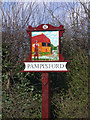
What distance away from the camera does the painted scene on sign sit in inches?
155

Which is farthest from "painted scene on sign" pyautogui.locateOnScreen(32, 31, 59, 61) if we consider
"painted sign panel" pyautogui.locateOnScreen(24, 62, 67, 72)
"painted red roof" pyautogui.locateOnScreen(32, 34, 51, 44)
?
"painted sign panel" pyautogui.locateOnScreen(24, 62, 67, 72)

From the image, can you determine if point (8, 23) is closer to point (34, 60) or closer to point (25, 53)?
point (25, 53)

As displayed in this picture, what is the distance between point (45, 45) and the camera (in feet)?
13.1

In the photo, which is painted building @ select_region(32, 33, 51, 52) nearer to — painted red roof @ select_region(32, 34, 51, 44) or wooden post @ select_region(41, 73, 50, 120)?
painted red roof @ select_region(32, 34, 51, 44)

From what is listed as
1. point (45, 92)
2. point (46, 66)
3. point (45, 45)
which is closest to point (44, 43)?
point (45, 45)

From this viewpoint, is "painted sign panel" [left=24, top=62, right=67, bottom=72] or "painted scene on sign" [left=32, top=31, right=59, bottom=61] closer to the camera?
"painted sign panel" [left=24, top=62, right=67, bottom=72]

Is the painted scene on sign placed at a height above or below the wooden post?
above

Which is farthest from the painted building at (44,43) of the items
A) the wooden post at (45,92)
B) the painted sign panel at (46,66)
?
the wooden post at (45,92)

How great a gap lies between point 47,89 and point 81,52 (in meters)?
1.48

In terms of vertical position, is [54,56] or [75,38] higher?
[75,38]

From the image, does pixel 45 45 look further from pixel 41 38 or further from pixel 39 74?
pixel 39 74

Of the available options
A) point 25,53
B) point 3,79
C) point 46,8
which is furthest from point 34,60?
point 46,8

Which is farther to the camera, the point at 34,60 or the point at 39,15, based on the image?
the point at 39,15

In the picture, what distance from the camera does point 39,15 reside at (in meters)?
5.04
